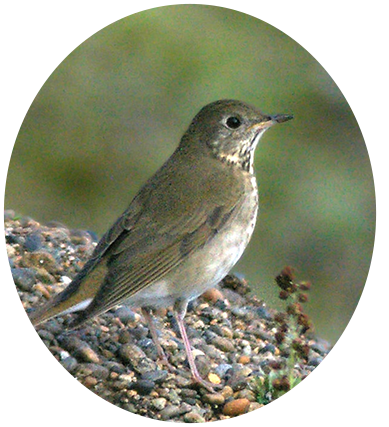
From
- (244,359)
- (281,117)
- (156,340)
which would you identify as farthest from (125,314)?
(281,117)

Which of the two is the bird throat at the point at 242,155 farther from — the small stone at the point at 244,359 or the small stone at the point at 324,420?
the small stone at the point at 324,420

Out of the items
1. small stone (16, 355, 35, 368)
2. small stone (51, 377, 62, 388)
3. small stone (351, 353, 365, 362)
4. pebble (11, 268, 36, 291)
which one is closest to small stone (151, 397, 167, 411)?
small stone (51, 377, 62, 388)

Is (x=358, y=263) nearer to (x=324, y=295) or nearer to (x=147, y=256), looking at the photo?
(x=324, y=295)

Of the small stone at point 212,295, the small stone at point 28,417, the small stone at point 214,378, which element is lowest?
the small stone at point 28,417

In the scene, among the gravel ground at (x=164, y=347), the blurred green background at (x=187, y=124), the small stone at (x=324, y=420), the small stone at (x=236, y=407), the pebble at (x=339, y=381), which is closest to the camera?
the blurred green background at (x=187, y=124)

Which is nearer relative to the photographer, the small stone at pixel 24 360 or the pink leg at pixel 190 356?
the pink leg at pixel 190 356

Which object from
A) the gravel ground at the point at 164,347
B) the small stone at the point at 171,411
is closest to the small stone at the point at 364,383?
the gravel ground at the point at 164,347
